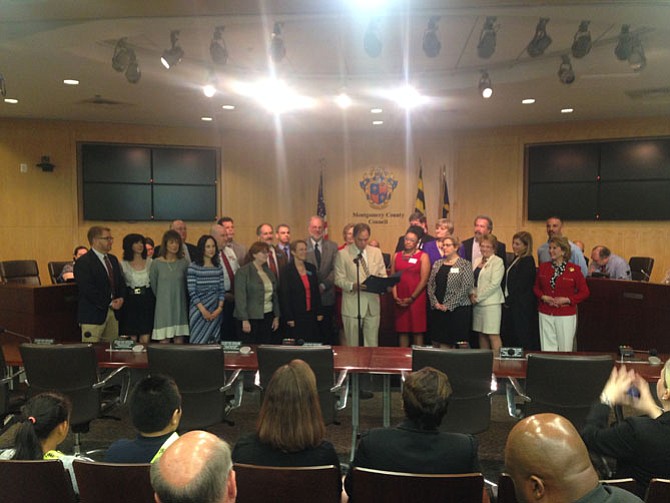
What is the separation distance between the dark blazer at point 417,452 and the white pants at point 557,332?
10.8 feet

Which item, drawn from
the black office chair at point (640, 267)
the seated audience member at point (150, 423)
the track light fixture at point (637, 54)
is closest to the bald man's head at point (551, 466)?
the seated audience member at point (150, 423)

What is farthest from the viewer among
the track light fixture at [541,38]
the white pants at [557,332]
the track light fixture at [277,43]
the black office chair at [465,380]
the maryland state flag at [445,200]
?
the maryland state flag at [445,200]

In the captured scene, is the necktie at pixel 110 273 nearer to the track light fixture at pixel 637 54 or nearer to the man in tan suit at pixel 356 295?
the man in tan suit at pixel 356 295

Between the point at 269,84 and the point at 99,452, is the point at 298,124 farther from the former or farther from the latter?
the point at 99,452

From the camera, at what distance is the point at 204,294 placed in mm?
5133

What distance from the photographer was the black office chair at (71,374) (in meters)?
3.74

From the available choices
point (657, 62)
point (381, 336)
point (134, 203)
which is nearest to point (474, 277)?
point (381, 336)

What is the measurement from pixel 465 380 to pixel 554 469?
2214 mm

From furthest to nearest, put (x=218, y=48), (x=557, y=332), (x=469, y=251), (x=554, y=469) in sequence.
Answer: (x=469, y=251) < (x=557, y=332) < (x=218, y=48) < (x=554, y=469)

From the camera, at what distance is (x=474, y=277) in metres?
5.50

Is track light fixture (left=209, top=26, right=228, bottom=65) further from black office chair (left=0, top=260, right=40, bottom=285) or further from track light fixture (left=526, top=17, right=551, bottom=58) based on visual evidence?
black office chair (left=0, top=260, right=40, bottom=285)

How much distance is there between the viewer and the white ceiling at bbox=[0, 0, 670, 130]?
4.34 meters

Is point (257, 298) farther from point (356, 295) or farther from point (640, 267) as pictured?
point (640, 267)

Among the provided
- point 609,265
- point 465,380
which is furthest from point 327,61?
point 609,265
